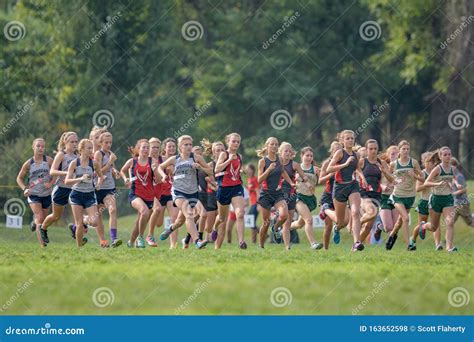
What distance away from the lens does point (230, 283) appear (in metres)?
19.5

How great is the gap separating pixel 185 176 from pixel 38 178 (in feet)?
10.6

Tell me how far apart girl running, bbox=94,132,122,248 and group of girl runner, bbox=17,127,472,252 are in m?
0.02

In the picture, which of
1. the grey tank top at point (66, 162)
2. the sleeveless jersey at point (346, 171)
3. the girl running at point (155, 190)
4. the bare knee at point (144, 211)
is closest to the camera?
the sleeveless jersey at point (346, 171)

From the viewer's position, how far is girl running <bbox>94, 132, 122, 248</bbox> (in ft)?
86.2

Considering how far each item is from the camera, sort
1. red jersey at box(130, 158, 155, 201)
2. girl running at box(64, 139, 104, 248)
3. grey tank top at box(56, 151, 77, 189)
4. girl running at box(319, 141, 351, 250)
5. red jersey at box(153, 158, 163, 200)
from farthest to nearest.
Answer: red jersey at box(153, 158, 163, 200) → red jersey at box(130, 158, 155, 201) → girl running at box(319, 141, 351, 250) → grey tank top at box(56, 151, 77, 189) → girl running at box(64, 139, 104, 248)

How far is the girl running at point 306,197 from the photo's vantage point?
2686 cm

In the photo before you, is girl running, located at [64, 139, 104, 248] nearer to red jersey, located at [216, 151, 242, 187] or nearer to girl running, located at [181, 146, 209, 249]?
red jersey, located at [216, 151, 242, 187]

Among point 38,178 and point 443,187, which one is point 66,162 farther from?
point 443,187

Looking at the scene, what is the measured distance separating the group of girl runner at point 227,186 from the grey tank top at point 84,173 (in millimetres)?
17

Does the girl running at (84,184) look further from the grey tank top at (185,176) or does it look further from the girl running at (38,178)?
the girl running at (38,178)

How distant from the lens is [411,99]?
61.5 meters

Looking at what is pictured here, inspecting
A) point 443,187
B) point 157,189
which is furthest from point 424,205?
point 157,189

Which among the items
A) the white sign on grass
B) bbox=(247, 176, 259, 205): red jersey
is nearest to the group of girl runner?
the white sign on grass

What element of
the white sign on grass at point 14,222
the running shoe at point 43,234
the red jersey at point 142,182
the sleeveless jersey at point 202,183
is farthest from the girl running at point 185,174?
the white sign on grass at point 14,222
